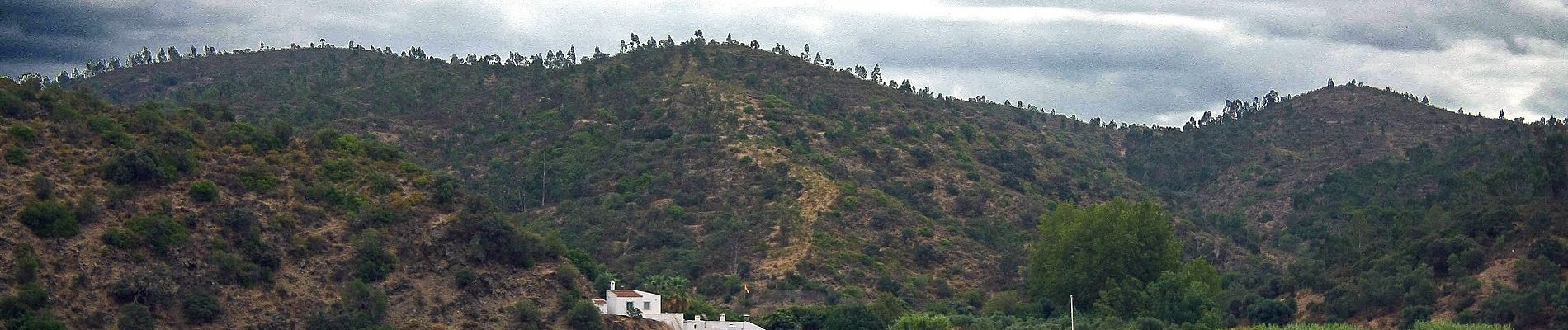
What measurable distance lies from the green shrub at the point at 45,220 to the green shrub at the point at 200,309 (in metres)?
6.01

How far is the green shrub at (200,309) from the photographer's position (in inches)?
3049

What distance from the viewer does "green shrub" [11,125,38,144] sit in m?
83.4

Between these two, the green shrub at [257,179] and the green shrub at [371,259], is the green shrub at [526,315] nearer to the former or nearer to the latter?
the green shrub at [371,259]

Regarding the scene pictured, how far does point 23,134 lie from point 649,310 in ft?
99.0

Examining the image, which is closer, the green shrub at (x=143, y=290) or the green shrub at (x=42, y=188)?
the green shrub at (x=143, y=290)

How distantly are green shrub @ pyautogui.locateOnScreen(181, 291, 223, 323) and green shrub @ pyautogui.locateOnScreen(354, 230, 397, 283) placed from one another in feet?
25.8

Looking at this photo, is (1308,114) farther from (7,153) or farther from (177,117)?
(7,153)

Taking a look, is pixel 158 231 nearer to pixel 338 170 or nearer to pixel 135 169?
pixel 135 169

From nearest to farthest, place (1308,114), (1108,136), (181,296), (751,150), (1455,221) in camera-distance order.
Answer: (181,296) → (1455,221) → (751,150) → (1308,114) → (1108,136)

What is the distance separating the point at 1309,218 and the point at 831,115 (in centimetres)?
4125

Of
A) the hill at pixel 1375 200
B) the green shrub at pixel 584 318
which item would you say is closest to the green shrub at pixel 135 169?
the green shrub at pixel 584 318

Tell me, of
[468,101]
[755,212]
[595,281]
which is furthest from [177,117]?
[468,101]

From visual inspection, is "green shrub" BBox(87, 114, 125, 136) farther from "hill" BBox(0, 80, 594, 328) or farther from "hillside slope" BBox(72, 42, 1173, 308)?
"hillside slope" BBox(72, 42, 1173, 308)

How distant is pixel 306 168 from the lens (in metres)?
92.9
